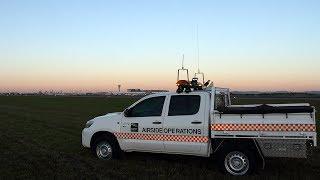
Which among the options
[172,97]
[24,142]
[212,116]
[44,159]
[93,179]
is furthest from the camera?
[24,142]

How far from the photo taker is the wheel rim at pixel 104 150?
37.8 ft

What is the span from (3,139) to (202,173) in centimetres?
855

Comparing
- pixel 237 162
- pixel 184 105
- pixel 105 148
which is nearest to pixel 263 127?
pixel 237 162

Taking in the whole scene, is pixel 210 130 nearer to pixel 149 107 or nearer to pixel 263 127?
pixel 263 127

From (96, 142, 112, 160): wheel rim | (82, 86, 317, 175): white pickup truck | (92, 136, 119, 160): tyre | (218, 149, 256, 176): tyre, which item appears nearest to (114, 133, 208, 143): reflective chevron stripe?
(82, 86, 317, 175): white pickup truck

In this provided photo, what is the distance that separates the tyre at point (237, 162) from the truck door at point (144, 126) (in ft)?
5.28

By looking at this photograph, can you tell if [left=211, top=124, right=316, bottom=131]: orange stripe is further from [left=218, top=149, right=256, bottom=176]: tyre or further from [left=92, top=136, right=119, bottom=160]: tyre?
[left=92, top=136, right=119, bottom=160]: tyre

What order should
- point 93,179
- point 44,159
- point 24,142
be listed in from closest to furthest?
point 93,179
point 44,159
point 24,142

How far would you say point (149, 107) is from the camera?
36.1 feet

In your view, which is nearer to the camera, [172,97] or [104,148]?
[172,97]

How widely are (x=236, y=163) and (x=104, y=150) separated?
11.6 ft

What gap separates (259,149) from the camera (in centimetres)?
948

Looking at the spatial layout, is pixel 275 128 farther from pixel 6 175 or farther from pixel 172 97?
pixel 6 175

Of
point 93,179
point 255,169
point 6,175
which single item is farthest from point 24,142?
point 255,169
